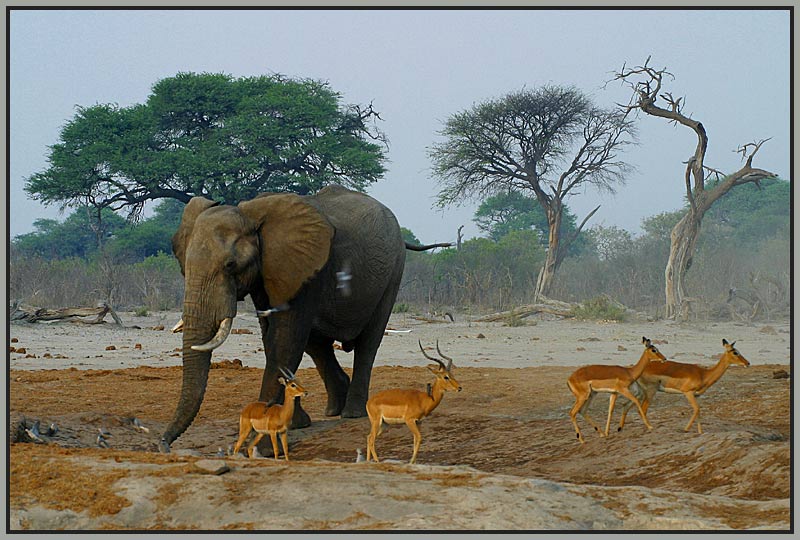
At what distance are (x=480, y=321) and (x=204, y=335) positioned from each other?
18584mm

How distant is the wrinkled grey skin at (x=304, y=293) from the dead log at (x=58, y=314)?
1192 centimetres

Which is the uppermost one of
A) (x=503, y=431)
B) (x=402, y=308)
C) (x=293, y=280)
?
(x=402, y=308)

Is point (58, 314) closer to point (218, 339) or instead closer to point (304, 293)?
point (304, 293)

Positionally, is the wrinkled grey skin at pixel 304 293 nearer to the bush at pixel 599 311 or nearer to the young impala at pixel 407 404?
the young impala at pixel 407 404

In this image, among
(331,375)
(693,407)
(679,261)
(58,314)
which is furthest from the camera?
(679,261)

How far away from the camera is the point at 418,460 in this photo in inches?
396

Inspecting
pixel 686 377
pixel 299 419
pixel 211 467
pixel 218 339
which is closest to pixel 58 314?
pixel 299 419

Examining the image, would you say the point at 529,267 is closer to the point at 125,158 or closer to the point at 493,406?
the point at 125,158

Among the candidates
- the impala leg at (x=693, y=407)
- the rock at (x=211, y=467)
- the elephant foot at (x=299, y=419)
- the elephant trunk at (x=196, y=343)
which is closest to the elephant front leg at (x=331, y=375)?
the elephant foot at (x=299, y=419)

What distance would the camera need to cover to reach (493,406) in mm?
12766

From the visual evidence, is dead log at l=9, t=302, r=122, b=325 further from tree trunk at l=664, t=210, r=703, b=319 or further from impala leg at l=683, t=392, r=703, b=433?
impala leg at l=683, t=392, r=703, b=433

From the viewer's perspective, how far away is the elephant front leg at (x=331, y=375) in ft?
40.4

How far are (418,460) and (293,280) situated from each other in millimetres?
2138

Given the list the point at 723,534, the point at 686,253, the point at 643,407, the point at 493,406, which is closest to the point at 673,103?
the point at 686,253
